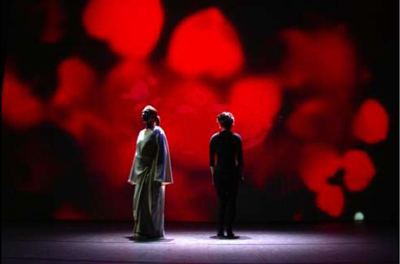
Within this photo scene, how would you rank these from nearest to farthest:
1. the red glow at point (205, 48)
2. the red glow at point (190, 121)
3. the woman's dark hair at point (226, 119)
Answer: the woman's dark hair at point (226, 119) < the red glow at point (190, 121) < the red glow at point (205, 48)

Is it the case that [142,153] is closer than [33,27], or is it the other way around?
[142,153]

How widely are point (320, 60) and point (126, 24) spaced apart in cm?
295

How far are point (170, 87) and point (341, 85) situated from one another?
2522 millimetres

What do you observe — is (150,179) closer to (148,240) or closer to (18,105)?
(148,240)

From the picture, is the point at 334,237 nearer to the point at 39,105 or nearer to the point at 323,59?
the point at 323,59

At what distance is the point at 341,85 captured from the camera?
243 inches

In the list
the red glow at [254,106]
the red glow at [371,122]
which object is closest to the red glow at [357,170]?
the red glow at [371,122]

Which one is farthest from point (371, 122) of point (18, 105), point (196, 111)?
point (18, 105)

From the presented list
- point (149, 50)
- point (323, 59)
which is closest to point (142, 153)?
point (149, 50)

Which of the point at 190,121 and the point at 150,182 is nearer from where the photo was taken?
the point at 150,182

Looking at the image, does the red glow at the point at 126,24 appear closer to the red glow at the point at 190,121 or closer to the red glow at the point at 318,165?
the red glow at the point at 190,121

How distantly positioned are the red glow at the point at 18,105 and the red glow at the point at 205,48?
84.4 inches

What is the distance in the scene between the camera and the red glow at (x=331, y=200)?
19.8ft

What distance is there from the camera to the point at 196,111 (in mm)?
6051
